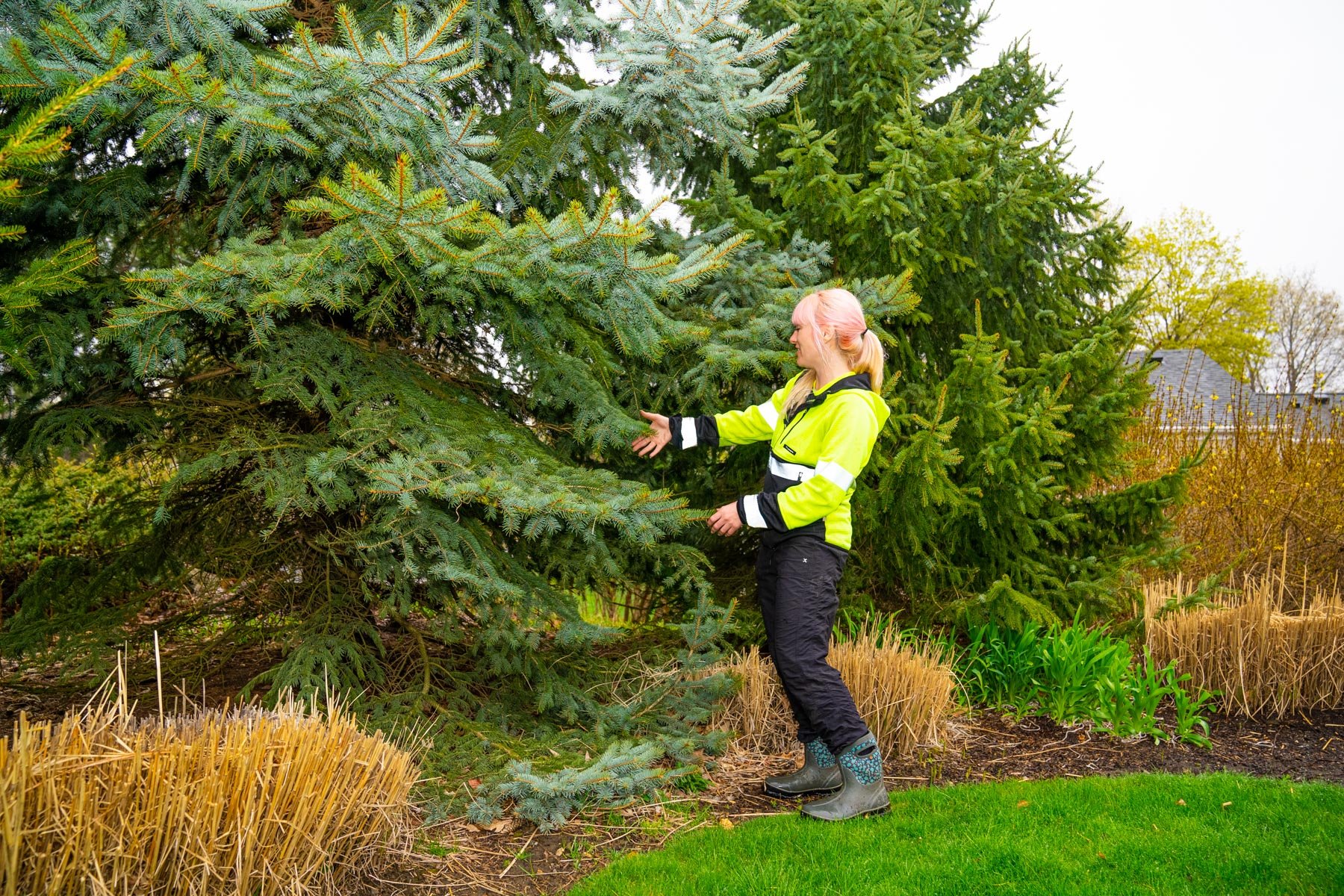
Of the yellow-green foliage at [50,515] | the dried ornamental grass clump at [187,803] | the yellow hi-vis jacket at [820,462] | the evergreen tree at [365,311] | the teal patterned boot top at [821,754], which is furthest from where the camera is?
the yellow-green foliage at [50,515]

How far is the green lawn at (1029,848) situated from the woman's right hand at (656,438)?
1.58 m

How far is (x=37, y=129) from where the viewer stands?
228 cm

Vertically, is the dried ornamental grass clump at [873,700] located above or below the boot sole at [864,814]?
above

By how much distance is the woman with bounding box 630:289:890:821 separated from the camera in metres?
3.49

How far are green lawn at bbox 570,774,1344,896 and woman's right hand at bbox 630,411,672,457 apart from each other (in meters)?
1.58

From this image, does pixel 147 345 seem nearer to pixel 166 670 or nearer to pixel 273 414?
pixel 273 414

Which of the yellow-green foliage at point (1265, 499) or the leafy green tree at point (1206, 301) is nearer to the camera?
the yellow-green foliage at point (1265, 499)

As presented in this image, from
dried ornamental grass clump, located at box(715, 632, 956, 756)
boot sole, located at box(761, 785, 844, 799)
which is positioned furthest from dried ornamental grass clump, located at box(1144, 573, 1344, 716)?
boot sole, located at box(761, 785, 844, 799)

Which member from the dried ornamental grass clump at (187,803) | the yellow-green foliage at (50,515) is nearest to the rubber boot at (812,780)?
the dried ornamental grass clump at (187,803)

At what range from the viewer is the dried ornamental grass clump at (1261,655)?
532 centimetres

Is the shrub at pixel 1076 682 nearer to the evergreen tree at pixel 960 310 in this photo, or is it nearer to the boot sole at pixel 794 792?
the evergreen tree at pixel 960 310

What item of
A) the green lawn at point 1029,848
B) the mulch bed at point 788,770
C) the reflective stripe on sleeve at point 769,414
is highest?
the reflective stripe on sleeve at point 769,414

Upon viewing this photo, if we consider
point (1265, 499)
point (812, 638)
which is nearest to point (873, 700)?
point (812, 638)

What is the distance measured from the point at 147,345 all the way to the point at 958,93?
213 inches
